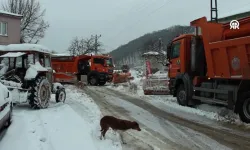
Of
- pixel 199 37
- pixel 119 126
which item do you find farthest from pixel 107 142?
pixel 199 37

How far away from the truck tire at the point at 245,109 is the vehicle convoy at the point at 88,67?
18.8 metres

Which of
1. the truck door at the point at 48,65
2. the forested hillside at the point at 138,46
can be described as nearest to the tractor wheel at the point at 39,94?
the truck door at the point at 48,65

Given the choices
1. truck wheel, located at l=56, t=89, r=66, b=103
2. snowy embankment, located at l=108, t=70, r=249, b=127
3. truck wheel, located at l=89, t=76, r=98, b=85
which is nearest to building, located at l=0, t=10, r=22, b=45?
truck wheel, located at l=89, t=76, r=98, b=85

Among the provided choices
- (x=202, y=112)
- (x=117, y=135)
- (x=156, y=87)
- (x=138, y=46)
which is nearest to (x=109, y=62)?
(x=156, y=87)

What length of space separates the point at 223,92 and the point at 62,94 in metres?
6.54

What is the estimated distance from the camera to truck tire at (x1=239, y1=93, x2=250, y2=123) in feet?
30.4

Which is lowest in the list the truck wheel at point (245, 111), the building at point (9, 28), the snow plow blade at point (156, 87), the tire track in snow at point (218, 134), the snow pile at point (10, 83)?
the tire track in snow at point (218, 134)

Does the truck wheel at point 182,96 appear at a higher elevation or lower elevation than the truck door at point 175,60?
lower

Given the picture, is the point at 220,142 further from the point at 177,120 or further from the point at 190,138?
the point at 177,120

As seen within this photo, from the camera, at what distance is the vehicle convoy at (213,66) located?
9.57 meters

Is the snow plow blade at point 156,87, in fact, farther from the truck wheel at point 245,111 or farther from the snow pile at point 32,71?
the truck wheel at point 245,111

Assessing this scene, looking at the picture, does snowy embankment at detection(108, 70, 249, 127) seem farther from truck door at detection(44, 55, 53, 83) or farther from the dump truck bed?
truck door at detection(44, 55, 53, 83)

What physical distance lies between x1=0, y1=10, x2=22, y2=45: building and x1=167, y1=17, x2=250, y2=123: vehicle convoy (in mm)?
25633

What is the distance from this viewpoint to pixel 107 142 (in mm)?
6746
